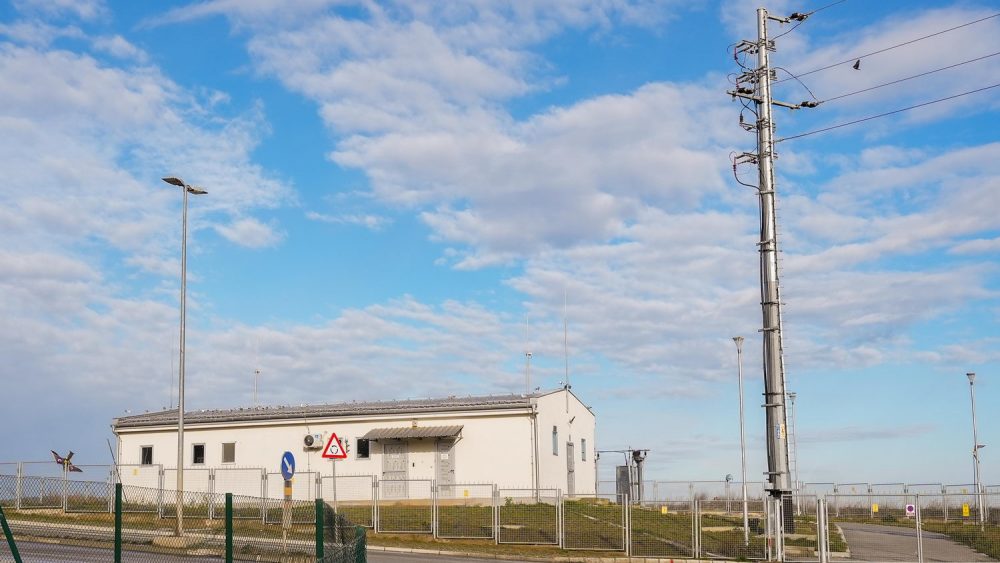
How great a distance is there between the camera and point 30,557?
17641mm

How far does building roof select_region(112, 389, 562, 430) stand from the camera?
4126 cm

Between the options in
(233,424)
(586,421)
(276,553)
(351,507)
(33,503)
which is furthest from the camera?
(586,421)

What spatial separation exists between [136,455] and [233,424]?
4921mm

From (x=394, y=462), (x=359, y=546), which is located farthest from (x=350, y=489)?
(x=359, y=546)

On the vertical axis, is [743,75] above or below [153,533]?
above

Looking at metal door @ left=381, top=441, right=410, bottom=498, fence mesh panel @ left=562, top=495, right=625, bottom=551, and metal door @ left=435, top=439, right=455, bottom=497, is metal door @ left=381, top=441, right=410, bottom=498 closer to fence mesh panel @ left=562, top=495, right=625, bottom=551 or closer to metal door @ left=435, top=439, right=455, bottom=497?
metal door @ left=435, top=439, right=455, bottom=497

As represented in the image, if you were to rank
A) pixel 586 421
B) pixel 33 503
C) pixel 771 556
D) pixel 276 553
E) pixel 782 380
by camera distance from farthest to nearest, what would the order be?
pixel 586 421
pixel 782 380
pixel 771 556
pixel 33 503
pixel 276 553

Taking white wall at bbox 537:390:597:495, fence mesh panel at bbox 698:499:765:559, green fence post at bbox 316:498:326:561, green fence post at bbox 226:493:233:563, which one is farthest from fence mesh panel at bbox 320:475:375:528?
green fence post at bbox 226:493:233:563

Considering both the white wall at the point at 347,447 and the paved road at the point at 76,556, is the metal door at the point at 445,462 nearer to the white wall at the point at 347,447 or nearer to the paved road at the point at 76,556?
the white wall at the point at 347,447

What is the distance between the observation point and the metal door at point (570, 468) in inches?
1772

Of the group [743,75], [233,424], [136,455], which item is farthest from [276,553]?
[136,455]

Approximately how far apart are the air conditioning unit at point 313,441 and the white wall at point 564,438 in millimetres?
8624

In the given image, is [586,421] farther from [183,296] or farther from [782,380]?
[183,296]

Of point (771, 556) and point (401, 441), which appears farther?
point (401, 441)
